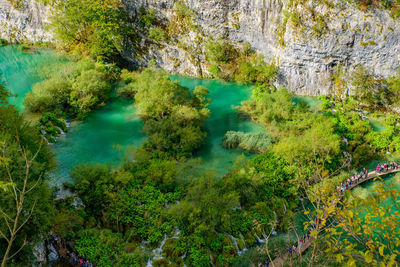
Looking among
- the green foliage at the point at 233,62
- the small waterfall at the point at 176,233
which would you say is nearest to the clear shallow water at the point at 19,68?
the green foliage at the point at 233,62

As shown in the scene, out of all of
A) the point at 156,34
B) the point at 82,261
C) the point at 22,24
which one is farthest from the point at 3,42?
the point at 82,261

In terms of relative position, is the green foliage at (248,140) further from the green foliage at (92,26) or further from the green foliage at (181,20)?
the green foliage at (92,26)

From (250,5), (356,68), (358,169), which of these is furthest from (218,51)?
(358,169)

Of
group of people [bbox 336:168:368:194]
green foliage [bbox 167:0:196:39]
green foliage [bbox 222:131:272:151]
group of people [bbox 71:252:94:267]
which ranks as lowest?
group of people [bbox 336:168:368:194]

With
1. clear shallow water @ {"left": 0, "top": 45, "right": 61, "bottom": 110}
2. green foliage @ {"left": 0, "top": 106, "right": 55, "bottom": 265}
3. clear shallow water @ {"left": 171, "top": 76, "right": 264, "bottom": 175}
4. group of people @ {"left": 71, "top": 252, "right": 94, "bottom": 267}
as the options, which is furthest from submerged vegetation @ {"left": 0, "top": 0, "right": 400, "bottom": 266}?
clear shallow water @ {"left": 0, "top": 45, "right": 61, "bottom": 110}

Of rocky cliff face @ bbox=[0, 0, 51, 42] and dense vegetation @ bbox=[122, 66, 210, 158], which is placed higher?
rocky cliff face @ bbox=[0, 0, 51, 42]

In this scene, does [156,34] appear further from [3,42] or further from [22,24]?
[3,42]

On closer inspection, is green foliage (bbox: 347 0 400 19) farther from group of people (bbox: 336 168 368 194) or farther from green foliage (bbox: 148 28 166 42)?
green foliage (bbox: 148 28 166 42)
